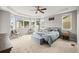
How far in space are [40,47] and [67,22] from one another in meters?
0.81

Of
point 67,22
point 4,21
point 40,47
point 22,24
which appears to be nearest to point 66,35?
point 67,22

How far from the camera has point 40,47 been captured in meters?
1.67

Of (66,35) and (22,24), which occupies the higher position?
(22,24)

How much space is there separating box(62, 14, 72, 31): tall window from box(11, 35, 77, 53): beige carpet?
298 millimetres

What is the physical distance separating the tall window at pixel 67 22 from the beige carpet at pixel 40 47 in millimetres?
298

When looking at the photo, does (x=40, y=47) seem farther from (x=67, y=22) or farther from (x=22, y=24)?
(x=67, y=22)

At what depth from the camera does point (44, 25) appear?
70.7 inches

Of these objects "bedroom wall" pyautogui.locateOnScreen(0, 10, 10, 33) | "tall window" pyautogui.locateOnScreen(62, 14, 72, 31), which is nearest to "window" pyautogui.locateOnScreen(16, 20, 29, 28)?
"bedroom wall" pyautogui.locateOnScreen(0, 10, 10, 33)

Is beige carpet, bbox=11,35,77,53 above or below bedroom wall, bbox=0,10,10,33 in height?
below

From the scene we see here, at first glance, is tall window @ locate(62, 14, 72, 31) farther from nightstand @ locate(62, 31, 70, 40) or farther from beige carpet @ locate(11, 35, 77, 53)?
beige carpet @ locate(11, 35, 77, 53)

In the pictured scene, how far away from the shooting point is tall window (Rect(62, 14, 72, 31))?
5.64 feet

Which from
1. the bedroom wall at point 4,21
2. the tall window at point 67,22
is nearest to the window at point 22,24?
the bedroom wall at point 4,21

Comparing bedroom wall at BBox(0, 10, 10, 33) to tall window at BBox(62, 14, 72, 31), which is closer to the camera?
bedroom wall at BBox(0, 10, 10, 33)
